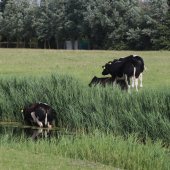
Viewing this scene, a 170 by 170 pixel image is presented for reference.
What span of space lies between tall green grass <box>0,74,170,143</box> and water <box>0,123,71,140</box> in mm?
412

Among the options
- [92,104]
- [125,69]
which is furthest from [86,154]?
[125,69]

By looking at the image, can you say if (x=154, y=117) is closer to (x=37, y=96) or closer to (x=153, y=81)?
(x=37, y=96)

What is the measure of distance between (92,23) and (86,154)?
63.2 m

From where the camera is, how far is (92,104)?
15.1 m

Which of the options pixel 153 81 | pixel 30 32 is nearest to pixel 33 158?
pixel 153 81

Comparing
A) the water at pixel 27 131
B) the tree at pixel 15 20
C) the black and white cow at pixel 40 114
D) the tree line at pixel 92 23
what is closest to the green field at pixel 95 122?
the black and white cow at pixel 40 114

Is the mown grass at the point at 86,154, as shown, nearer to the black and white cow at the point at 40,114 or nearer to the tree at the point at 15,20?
the black and white cow at the point at 40,114

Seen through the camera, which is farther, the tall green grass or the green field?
the tall green grass

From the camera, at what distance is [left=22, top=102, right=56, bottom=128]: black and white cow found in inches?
636

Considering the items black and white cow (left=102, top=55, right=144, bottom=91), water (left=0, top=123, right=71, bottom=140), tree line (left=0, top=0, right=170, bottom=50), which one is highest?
tree line (left=0, top=0, right=170, bottom=50)

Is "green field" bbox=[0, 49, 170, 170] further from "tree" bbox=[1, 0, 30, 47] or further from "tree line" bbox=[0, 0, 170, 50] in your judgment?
"tree" bbox=[1, 0, 30, 47]

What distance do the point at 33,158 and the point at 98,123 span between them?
15.1 ft

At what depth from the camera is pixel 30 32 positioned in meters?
85.3

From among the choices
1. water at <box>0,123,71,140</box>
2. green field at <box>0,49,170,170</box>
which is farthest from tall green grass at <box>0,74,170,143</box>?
water at <box>0,123,71,140</box>
